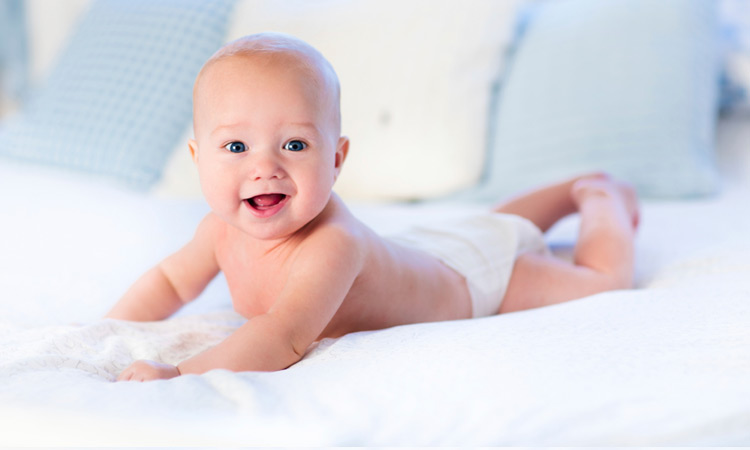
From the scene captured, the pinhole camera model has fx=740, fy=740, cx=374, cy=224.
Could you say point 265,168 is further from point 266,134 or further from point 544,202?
point 544,202

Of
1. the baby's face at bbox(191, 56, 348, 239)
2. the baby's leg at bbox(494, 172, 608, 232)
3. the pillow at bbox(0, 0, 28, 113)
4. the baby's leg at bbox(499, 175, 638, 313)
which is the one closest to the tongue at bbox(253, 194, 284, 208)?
the baby's face at bbox(191, 56, 348, 239)

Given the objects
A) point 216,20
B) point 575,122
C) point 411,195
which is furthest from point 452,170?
point 216,20

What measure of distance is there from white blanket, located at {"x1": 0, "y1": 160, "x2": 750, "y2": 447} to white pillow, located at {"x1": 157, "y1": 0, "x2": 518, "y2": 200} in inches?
29.7

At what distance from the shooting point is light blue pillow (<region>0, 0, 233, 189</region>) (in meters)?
1.88

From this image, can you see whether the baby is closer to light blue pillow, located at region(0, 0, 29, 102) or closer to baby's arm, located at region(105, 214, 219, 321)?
baby's arm, located at region(105, 214, 219, 321)

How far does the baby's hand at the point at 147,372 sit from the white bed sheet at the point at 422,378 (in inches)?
0.9

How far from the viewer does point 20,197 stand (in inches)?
60.2

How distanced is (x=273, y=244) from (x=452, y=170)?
965 millimetres

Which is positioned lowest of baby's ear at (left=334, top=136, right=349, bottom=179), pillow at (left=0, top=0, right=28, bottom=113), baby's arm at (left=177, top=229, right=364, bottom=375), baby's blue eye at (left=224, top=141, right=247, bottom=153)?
baby's arm at (left=177, top=229, right=364, bottom=375)

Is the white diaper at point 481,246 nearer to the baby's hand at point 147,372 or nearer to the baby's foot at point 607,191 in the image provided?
the baby's foot at point 607,191

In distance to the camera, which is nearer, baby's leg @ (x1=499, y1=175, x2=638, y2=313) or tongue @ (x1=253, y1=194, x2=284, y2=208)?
tongue @ (x1=253, y1=194, x2=284, y2=208)

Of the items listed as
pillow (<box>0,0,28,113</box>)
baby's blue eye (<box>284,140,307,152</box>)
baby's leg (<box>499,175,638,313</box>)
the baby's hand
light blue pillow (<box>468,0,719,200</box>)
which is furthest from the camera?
pillow (<box>0,0,28,113</box>)

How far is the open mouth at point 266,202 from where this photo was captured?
81cm

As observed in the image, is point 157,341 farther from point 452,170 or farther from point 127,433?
point 452,170
